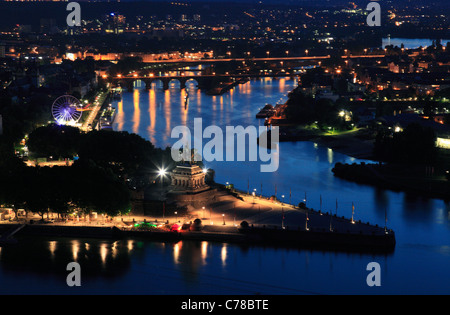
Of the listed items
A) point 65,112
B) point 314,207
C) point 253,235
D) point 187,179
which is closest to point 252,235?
point 253,235

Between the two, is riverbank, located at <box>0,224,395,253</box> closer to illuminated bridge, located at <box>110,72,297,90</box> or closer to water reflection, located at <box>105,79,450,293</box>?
→ water reflection, located at <box>105,79,450,293</box>

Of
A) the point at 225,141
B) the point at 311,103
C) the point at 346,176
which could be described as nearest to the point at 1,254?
the point at 346,176

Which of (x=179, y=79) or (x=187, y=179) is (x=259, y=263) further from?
(x=179, y=79)

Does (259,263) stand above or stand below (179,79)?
below

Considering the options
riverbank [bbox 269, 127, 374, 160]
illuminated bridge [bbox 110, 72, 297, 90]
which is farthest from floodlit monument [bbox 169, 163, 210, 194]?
illuminated bridge [bbox 110, 72, 297, 90]

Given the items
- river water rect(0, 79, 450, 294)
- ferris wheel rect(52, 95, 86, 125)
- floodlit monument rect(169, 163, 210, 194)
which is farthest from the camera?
ferris wheel rect(52, 95, 86, 125)

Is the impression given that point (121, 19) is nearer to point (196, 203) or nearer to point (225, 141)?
point (225, 141)

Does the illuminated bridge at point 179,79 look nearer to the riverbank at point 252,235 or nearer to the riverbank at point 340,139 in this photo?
the riverbank at point 340,139

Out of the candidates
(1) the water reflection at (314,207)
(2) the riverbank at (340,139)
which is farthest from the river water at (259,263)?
(2) the riverbank at (340,139)

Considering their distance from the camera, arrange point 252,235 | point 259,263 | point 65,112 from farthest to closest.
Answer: point 65,112 < point 252,235 < point 259,263
